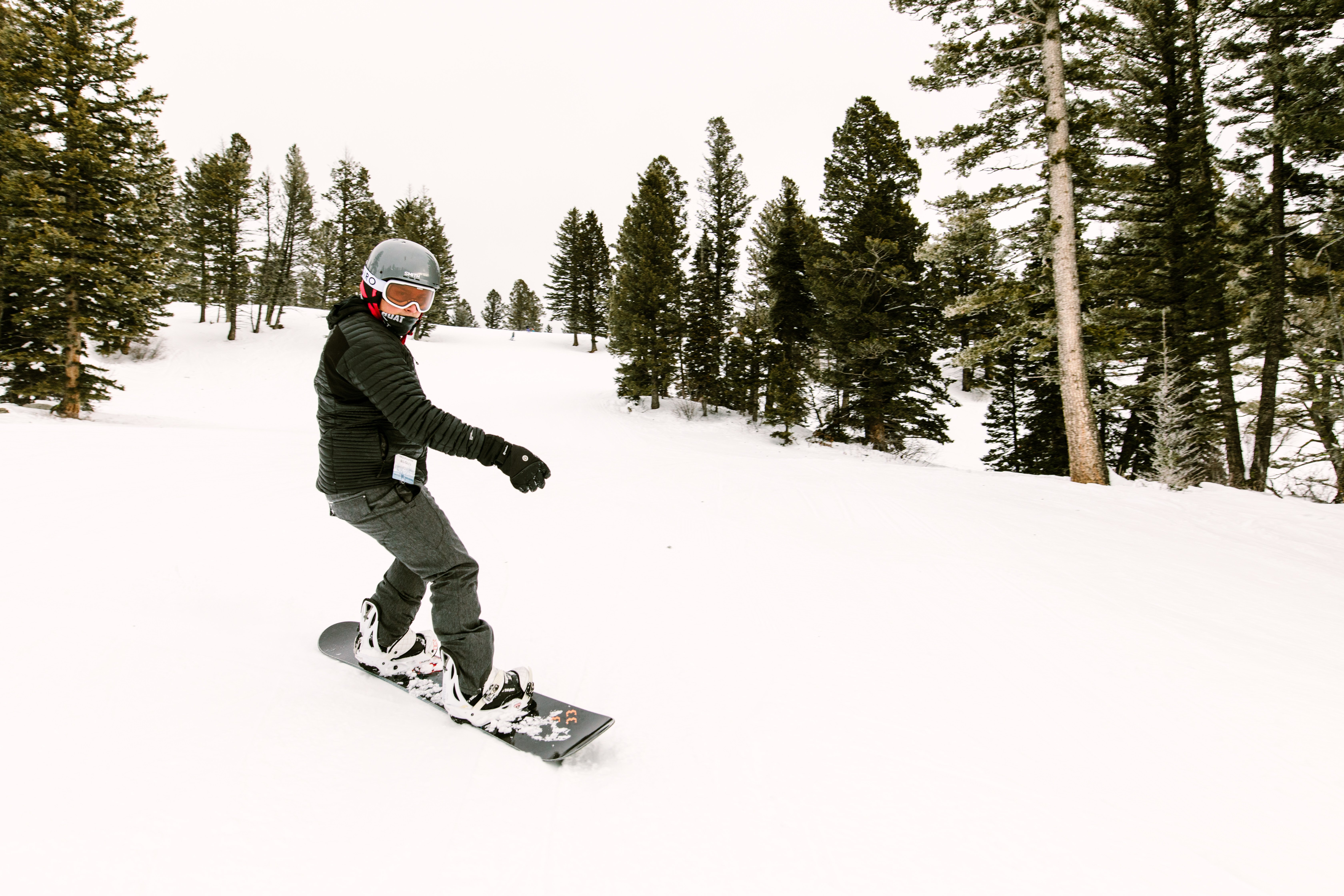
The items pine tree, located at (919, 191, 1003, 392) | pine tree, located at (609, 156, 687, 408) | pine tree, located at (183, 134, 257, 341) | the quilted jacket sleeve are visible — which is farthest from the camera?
pine tree, located at (183, 134, 257, 341)

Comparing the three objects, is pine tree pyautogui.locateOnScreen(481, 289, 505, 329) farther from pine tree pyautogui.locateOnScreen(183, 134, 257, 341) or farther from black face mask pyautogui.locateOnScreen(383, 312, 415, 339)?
black face mask pyautogui.locateOnScreen(383, 312, 415, 339)

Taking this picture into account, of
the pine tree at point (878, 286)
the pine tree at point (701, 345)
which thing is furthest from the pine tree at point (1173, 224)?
the pine tree at point (701, 345)

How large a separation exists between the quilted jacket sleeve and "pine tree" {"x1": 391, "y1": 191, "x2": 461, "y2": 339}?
120 ft

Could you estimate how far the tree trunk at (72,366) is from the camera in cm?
1256

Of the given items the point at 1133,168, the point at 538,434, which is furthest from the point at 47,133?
the point at 1133,168

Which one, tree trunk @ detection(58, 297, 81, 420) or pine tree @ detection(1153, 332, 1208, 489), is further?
tree trunk @ detection(58, 297, 81, 420)

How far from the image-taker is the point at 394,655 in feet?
9.31

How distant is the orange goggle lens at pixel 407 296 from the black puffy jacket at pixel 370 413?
125 millimetres

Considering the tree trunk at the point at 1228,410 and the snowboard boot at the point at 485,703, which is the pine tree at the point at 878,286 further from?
the snowboard boot at the point at 485,703

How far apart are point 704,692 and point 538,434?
13195mm

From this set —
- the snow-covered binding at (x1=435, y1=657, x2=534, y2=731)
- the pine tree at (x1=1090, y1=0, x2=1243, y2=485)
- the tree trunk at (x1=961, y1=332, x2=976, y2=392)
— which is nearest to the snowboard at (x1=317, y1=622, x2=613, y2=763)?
the snow-covered binding at (x1=435, y1=657, x2=534, y2=731)

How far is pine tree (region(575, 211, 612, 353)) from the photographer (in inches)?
1656

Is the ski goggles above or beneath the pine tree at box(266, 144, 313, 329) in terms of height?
beneath

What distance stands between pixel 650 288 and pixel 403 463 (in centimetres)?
1871
